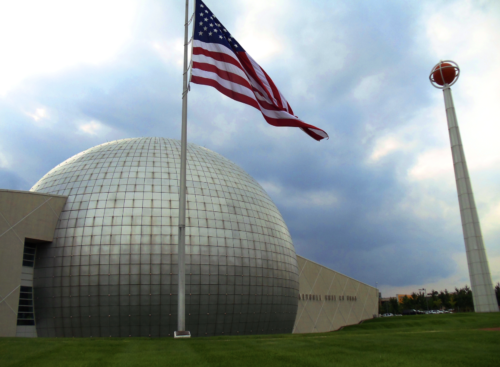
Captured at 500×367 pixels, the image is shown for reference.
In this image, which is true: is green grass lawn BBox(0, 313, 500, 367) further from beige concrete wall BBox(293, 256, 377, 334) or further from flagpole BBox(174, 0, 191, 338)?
beige concrete wall BBox(293, 256, 377, 334)

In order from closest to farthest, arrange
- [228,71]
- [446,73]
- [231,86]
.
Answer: [231,86], [228,71], [446,73]

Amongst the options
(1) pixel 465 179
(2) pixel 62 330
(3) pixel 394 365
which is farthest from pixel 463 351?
(1) pixel 465 179

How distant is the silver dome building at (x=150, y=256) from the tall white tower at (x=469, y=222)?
24.0m

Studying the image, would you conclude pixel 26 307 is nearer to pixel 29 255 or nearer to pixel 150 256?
pixel 29 255

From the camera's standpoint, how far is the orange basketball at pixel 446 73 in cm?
4856

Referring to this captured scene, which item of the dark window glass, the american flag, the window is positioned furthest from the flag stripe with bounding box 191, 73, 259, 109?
the window

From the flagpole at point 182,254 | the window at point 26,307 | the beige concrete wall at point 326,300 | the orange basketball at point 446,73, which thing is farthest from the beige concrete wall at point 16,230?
the orange basketball at point 446,73

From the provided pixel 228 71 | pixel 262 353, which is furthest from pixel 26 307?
pixel 262 353

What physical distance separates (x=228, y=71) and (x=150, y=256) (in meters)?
13.1

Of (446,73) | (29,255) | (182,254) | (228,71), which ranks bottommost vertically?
(182,254)

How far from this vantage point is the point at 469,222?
145 feet

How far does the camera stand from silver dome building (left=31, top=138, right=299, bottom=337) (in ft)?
83.4

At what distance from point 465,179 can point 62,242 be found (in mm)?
41824

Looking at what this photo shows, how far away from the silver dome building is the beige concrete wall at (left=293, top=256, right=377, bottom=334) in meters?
15.5
